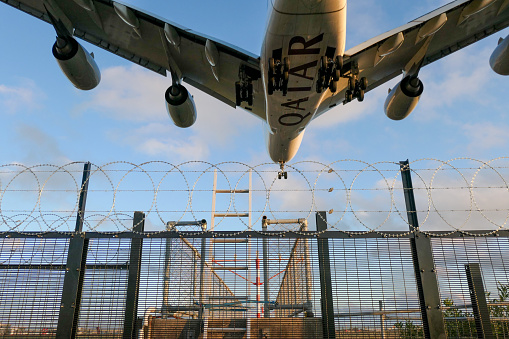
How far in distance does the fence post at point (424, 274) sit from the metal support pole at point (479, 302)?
738 mm

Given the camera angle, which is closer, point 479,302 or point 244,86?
point 479,302

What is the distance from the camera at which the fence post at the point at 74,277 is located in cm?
809

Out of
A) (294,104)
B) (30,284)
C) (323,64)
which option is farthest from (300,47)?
(30,284)

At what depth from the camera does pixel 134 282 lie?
8367mm

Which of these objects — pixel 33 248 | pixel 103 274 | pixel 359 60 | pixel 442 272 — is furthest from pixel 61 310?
pixel 359 60

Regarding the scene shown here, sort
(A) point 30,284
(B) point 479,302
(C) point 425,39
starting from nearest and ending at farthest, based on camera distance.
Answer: (B) point 479,302, (A) point 30,284, (C) point 425,39

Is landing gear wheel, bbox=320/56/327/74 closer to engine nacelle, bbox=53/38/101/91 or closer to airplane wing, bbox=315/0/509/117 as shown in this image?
airplane wing, bbox=315/0/509/117

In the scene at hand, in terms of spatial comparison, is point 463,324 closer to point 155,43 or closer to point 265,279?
point 265,279

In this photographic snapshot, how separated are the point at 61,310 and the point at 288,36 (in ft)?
27.0

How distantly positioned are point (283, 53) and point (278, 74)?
57 centimetres

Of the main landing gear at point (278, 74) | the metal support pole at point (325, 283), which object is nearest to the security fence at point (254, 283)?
the metal support pole at point (325, 283)

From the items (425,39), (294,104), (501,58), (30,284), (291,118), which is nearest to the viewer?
(30,284)

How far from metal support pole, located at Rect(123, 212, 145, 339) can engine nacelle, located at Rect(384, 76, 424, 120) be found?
984cm

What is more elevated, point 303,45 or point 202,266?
point 303,45
